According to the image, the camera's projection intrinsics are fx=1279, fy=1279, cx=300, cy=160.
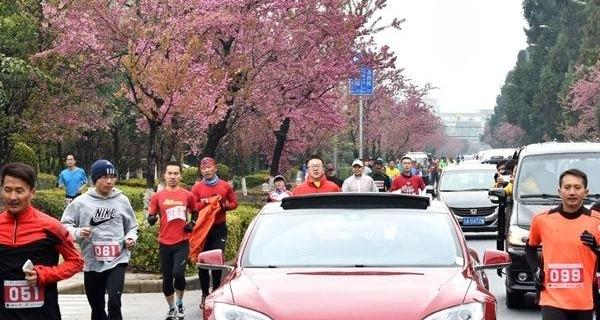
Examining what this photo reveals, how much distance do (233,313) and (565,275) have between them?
241 cm

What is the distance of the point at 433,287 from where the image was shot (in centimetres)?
699

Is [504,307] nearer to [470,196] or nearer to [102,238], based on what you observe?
[102,238]

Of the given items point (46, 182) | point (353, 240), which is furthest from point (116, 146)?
point (353, 240)

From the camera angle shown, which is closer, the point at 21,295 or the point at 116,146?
the point at 21,295

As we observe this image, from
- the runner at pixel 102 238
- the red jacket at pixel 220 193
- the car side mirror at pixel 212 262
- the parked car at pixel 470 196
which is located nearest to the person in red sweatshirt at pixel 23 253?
the car side mirror at pixel 212 262

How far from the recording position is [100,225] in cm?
1077

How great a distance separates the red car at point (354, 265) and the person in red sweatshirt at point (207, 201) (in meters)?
5.64

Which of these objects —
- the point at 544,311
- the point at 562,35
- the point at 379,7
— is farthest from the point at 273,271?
the point at 562,35

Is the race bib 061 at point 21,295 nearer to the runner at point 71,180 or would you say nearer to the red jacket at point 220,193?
the red jacket at point 220,193

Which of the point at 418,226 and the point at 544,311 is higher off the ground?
the point at 418,226

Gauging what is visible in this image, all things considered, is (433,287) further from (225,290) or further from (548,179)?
(548,179)

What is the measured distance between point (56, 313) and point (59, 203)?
2140cm

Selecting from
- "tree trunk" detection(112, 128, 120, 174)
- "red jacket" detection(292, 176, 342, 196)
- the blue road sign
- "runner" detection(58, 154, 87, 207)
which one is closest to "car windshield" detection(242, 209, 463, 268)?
"red jacket" detection(292, 176, 342, 196)

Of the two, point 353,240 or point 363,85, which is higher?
point 363,85
